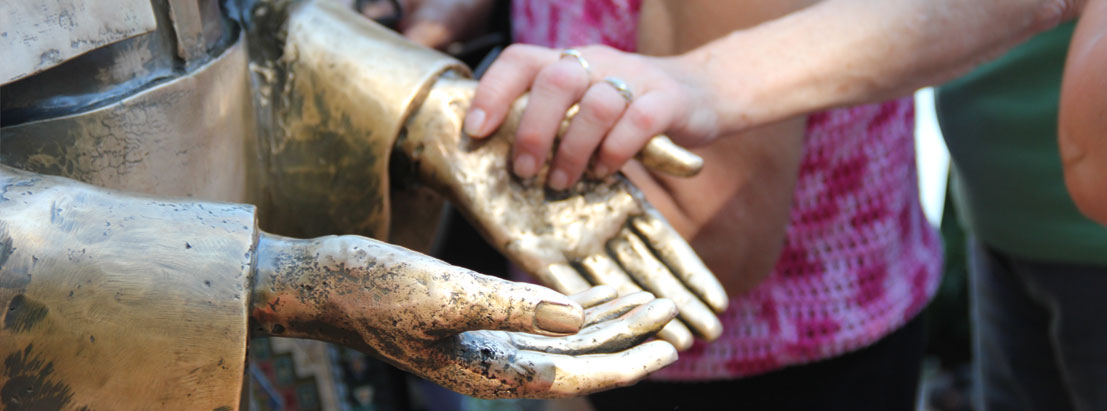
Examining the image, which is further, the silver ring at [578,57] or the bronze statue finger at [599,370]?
the silver ring at [578,57]

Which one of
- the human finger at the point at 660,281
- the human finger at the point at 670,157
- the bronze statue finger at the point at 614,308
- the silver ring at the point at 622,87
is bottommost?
the human finger at the point at 660,281

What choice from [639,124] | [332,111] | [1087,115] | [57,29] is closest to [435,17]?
[332,111]

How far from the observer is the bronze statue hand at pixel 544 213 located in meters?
0.69

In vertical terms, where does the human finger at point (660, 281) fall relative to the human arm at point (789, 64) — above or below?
below

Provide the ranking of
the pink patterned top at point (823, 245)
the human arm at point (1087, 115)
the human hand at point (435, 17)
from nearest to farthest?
1. the human arm at point (1087, 115)
2. the pink patterned top at point (823, 245)
3. the human hand at point (435, 17)

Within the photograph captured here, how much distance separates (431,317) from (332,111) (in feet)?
1.01

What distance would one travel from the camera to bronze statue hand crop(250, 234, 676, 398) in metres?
0.46

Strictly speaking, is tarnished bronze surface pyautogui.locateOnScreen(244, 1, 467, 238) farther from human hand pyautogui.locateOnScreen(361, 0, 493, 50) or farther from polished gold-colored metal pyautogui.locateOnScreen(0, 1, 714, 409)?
human hand pyautogui.locateOnScreen(361, 0, 493, 50)

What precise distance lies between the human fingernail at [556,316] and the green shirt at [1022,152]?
0.81 metres

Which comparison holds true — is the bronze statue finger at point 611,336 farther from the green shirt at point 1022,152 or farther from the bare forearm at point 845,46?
the green shirt at point 1022,152

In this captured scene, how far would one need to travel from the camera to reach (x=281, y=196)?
29.3 inches

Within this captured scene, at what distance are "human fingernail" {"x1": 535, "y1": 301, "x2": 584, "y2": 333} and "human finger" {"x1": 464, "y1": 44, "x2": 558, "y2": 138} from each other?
0.91ft

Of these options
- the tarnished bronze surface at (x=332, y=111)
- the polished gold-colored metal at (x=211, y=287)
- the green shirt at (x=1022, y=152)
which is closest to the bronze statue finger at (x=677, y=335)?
the polished gold-colored metal at (x=211, y=287)

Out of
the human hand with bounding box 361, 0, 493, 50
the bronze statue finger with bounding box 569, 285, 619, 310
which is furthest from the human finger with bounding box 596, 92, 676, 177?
the human hand with bounding box 361, 0, 493, 50
